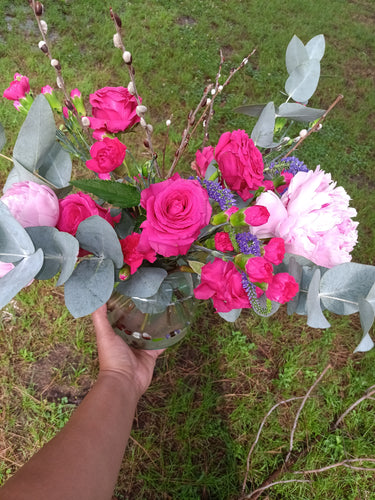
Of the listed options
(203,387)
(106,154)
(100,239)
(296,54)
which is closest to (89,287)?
(100,239)

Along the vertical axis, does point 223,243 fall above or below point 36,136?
below

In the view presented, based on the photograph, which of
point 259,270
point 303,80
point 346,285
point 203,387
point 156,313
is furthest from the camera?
point 203,387

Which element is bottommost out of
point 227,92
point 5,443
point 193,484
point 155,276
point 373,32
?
point 193,484

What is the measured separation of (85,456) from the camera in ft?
2.11

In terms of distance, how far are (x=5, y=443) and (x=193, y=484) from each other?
23.5 inches

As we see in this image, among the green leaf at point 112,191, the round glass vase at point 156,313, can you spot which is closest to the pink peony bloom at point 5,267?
the green leaf at point 112,191

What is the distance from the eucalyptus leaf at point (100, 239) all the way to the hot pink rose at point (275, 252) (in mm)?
180

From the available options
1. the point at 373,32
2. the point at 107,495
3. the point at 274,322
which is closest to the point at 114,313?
the point at 107,495

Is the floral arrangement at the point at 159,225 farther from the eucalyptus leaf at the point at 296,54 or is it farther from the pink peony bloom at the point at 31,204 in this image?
the eucalyptus leaf at the point at 296,54

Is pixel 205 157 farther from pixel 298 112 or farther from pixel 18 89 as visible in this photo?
pixel 18 89

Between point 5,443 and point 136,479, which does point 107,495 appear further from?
point 5,443

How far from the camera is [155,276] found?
1.69 ft

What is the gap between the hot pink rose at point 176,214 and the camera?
420mm

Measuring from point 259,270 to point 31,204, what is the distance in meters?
0.28
